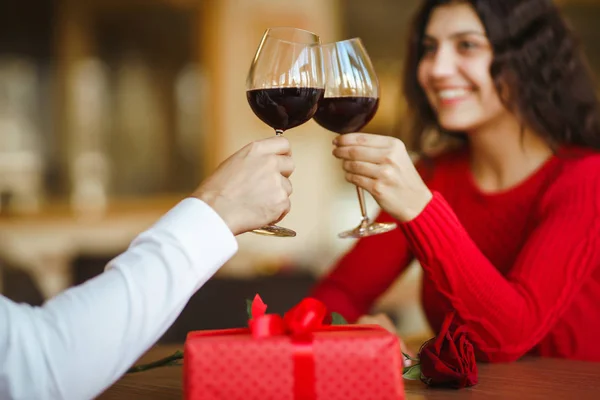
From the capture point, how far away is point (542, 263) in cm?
133

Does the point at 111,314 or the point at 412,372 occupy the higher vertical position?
the point at 111,314

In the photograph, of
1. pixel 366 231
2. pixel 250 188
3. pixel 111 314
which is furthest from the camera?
pixel 366 231

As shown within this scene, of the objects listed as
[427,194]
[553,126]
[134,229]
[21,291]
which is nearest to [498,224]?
[553,126]

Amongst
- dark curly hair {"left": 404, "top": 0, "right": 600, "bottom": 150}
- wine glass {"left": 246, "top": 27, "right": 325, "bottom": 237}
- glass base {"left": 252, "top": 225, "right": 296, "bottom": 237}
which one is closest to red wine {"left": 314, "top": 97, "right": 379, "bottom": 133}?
wine glass {"left": 246, "top": 27, "right": 325, "bottom": 237}

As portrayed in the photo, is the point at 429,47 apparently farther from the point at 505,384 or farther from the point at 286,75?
the point at 505,384

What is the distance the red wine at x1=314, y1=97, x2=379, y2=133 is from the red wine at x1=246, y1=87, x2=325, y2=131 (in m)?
0.09

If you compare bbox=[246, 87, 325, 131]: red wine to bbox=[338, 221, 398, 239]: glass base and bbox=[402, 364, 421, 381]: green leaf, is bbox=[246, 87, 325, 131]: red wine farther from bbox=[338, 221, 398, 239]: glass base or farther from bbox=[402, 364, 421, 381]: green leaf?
bbox=[402, 364, 421, 381]: green leaf

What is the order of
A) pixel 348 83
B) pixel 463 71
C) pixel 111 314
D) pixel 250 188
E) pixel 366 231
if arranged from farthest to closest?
pixel 463 71, pixel 366 231, pixel 348 83, pixel 250 188, pixel 111 314

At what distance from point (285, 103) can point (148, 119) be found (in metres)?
5.08

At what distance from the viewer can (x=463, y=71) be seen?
1602 millimetres

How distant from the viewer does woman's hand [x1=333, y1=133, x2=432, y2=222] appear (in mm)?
1118

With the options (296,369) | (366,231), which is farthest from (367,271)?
(296,369)

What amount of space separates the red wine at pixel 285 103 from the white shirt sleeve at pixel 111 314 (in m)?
0.29

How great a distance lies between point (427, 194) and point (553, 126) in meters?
0.64
